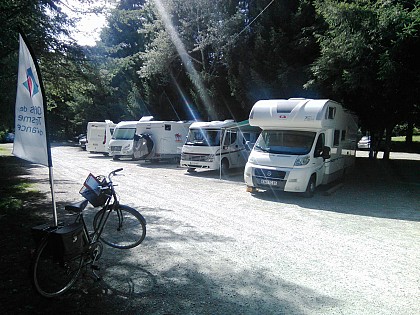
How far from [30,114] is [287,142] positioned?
7813 millimetres

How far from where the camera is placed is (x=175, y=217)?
7434mm

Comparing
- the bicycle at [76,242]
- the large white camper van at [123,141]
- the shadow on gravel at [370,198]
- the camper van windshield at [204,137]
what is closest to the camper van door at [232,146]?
the camper van windshield at [204,137]

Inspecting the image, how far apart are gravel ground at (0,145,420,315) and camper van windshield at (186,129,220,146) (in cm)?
498

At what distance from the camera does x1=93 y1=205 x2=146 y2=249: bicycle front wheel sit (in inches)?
201

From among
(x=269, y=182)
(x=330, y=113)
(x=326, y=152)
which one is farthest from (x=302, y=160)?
(x=330, y=113)

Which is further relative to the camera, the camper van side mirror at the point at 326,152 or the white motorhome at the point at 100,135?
the white motorhome at the point at 100,135

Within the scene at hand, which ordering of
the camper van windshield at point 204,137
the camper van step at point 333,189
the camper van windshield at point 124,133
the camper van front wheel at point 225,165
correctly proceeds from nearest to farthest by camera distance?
1. the camper van step at point 333,189
2. the camper van windshield at point 204,137
3. the camper van front wheel at point 225,165
4. the camper van windshield at point 124,133

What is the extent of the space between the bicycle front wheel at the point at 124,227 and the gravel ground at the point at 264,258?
9.2 inches

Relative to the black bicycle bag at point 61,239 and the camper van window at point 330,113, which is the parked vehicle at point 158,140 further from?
the black bicycle bag at point 61,239

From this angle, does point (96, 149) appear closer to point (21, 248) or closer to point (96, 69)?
point (96, 69)

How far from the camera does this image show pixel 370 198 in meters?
10.4

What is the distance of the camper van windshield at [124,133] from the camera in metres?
20.8

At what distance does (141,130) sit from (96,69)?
358 inches

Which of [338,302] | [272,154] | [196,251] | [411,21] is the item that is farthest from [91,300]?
[411,21]
